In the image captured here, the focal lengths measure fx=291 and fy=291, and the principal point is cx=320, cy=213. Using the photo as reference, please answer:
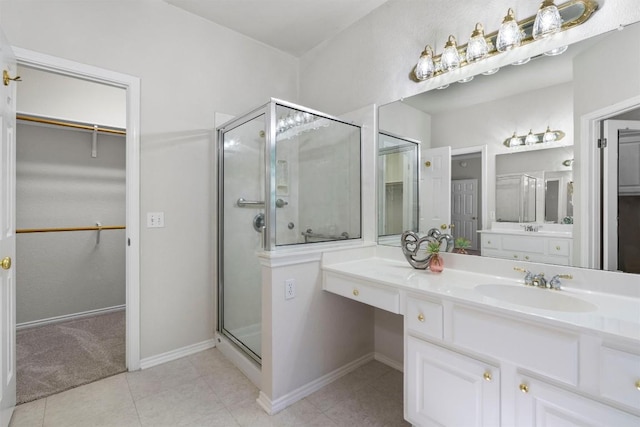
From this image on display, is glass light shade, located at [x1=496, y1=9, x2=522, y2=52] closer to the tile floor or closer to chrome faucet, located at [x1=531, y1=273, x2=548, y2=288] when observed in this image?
chrome faucet, located at [x1=531, y1=273, x2=548, y2=288]

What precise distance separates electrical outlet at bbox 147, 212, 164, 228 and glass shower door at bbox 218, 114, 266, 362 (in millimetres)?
440

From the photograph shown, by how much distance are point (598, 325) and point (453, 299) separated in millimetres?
436

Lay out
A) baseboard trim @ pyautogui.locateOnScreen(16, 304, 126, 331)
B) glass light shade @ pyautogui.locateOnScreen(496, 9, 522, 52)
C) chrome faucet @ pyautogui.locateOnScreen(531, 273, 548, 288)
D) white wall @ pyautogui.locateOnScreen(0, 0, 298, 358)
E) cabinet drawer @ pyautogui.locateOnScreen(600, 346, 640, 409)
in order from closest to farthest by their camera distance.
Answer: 1. cabinet drawer @ pyautogui.locateOnScreen(600, 346, 640, 409)
2. chrome faucet @ pyautogui.locateOnScreen(531, 273, 548, 288)
3. glass light shade @ pyautogui.locateOnScreen(496, 9, 522, 52)
4. white wall @ pyautogui.locateOnScreen(0, 0, 298, 358)
5. baseboard trim @ pyautogui.locateOnScreen(16, 304, 126, 331)

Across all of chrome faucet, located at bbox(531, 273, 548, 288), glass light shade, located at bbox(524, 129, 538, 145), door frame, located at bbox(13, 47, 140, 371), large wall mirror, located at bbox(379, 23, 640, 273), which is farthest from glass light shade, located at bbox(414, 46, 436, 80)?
door frame, located at bbox(13, 47, 140, 371)

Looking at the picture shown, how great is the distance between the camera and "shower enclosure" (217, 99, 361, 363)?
71.9 inches

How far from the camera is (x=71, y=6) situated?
1827 mm

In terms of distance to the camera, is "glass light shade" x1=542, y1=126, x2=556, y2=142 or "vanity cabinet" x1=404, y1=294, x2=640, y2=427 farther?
"glass light shade" x1=542, y1=126, x2=556, y2=142

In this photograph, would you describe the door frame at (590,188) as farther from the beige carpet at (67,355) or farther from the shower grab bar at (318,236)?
the beige carpet at (67,355)

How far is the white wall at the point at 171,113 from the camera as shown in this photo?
6.35 ft

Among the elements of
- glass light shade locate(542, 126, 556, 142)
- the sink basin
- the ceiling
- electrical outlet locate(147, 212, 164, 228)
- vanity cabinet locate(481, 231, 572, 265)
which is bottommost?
the sink basin

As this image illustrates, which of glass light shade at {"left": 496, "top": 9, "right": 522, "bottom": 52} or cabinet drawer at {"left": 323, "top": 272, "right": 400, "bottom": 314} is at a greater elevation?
glass light shade at {"left": 496, "top": 9, "right": 522, "bottom": 52}

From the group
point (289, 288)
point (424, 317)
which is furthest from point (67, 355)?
point (424, 317)

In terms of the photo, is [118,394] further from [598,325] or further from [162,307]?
[598,325]

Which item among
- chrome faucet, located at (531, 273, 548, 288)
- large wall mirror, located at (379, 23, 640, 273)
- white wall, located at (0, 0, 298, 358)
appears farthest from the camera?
white wall, located at (0, 0, 298, 358)
